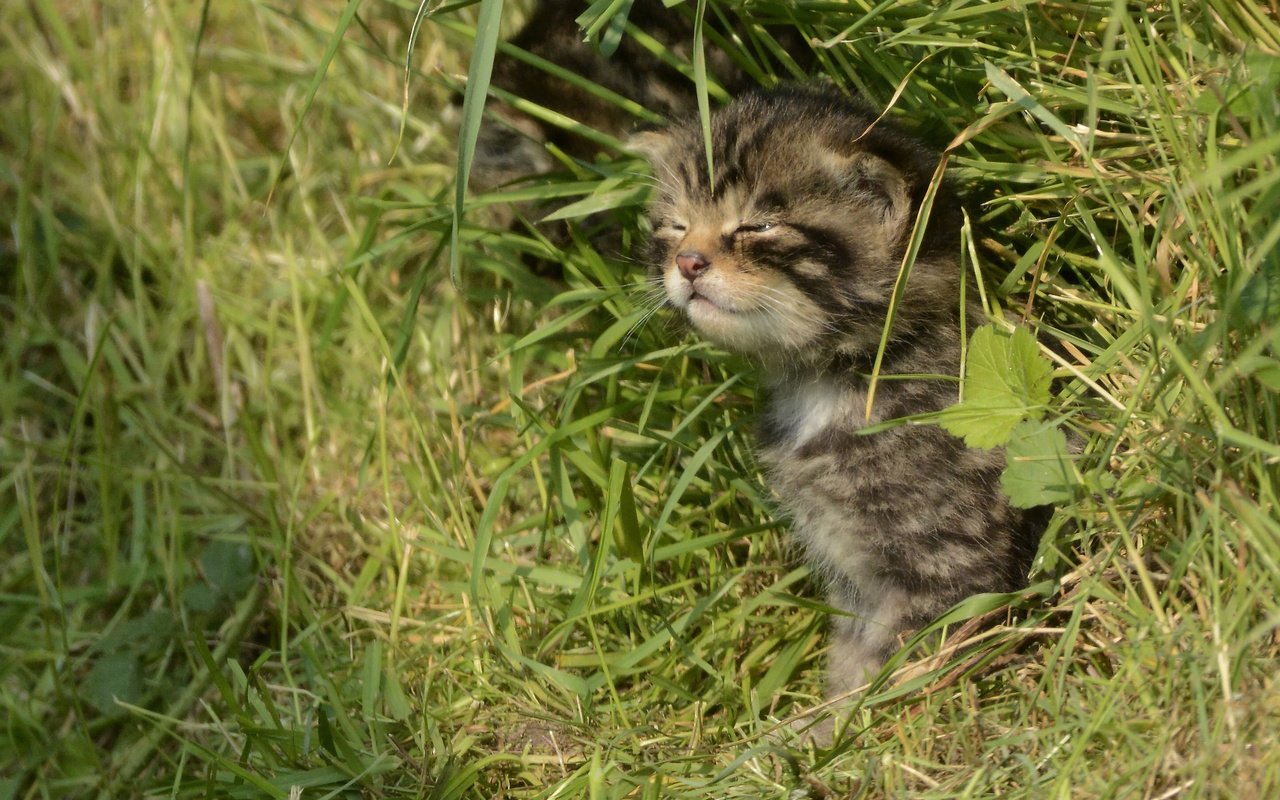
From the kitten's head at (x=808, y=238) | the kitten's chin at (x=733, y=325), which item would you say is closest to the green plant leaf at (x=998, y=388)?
the kitten's head at (x=808, y=238)

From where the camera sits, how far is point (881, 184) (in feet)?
8.07

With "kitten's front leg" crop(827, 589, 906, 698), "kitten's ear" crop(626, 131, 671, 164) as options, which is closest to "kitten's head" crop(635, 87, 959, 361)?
"kitten's ear" crop(626, 131, 671, 164)

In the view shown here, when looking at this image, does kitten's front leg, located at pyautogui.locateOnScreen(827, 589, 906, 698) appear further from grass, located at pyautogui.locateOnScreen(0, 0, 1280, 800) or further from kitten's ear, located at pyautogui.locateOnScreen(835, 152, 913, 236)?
kitten's ear, located at pyautogui.locateOnScreen(835, 152, 913, 236)

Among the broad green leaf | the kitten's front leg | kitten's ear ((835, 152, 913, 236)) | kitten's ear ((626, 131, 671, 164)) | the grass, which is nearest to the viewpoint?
the grass

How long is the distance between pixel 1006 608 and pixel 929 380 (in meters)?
0.48

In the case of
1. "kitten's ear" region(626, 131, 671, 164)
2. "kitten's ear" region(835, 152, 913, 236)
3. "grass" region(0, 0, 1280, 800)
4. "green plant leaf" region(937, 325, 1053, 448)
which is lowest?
"grass" region(0, 0, 1280, 800)

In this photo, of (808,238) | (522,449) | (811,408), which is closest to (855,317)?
(808,238)

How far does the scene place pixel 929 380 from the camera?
2555 mm

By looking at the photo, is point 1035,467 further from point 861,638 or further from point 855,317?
point 861,638

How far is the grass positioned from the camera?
7.09 feet

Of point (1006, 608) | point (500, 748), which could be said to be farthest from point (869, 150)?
point (500, 748)

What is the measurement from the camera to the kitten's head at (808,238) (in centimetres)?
243

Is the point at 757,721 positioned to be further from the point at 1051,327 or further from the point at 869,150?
the point at 869,150

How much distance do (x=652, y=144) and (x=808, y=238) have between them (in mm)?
551
